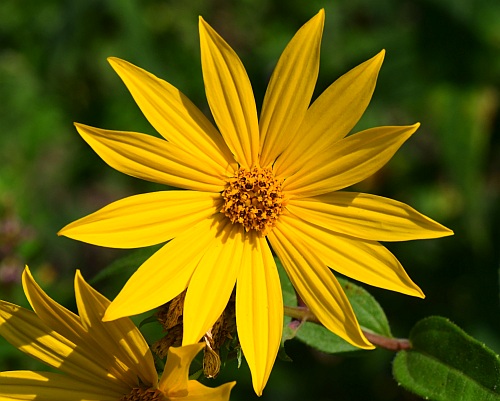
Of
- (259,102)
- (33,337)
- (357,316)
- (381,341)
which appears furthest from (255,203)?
(259,102)

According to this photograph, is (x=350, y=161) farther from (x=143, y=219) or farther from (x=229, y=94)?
(x=143, y=219)

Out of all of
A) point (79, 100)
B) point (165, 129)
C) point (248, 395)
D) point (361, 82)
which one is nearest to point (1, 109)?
point (79, 100)

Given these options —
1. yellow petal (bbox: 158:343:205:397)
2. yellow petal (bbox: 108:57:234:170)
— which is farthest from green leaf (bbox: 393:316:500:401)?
yellow petal (bbox: 108:57:234:170)

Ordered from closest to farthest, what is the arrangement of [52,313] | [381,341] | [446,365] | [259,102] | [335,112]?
[52,313], [335,112], [446,365], [381,341], [259,102]

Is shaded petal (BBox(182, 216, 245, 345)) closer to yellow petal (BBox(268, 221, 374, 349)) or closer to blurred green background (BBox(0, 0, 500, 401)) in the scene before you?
yellow petal (BBox(268, 221, 374, 349))

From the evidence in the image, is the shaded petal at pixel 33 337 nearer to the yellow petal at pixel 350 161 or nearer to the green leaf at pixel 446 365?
the yellow petal at pixel 350 161

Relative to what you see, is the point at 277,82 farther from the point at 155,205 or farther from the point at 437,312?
the point at 437,312
